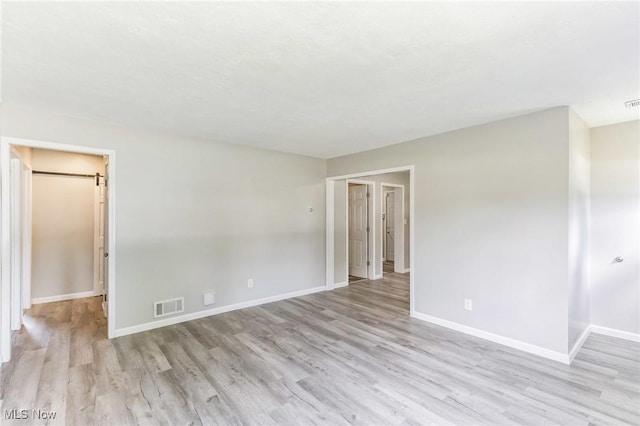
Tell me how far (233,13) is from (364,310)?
3.93 m

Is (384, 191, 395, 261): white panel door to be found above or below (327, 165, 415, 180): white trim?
below

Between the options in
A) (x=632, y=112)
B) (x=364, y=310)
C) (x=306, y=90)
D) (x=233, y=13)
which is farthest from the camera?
(x=364, y=310)

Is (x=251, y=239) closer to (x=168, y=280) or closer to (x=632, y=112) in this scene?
(x=168, y=280)

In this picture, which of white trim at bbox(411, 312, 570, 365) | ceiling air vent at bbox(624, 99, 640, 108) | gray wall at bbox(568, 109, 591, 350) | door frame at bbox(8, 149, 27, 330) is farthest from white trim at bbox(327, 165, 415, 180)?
door frame at bbox(8, 149, 27, 330)

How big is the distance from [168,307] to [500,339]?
3.94 meters

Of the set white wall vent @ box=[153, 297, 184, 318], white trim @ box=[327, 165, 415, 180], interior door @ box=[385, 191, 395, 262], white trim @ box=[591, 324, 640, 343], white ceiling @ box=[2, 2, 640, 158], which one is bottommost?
white trim @ box=[591, 324, 640, 343]

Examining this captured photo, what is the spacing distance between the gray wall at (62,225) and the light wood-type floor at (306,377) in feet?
3.76

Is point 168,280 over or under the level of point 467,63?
under

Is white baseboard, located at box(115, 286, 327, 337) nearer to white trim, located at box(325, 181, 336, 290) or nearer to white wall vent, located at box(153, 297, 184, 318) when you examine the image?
white wall vent, located at box(153, 297, 184, 318)

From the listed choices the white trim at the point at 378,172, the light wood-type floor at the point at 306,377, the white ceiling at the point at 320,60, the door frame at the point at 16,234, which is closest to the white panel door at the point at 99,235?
the light wood-type floor at the point at 306,377

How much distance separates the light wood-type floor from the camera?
2.08m

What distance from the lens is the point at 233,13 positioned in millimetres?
1521

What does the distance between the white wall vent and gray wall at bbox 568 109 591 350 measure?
171 inches

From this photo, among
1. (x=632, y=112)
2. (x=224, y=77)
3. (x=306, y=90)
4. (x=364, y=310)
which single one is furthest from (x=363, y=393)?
(x=632, y=112)
